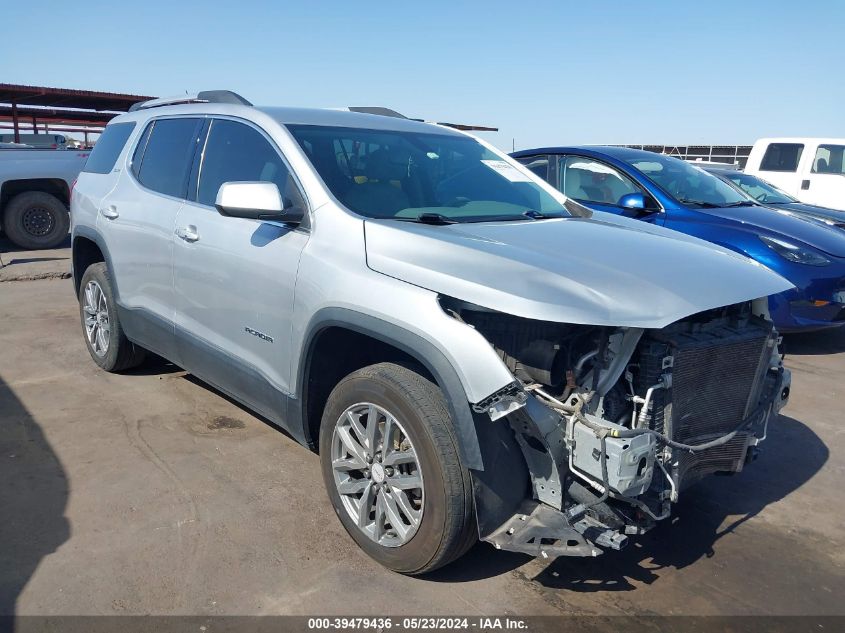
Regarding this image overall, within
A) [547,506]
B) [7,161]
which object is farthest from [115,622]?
[7,161]

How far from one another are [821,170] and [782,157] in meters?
0.66

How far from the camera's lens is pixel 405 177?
11.9 feet

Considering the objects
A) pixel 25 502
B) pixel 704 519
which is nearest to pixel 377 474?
pixel 704 519

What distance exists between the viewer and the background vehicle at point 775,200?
8156 mm

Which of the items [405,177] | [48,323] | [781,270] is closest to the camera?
[405,177]

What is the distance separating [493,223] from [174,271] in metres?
1.91

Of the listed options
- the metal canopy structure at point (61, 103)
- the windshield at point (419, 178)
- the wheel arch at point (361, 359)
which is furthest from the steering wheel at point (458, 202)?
the metal canopy structure at point (61, 103)

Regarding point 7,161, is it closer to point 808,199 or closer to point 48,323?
point 48,323

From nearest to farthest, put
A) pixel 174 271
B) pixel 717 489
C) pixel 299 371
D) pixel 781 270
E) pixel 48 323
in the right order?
pixel 299 371 → pixel 717 489 → pixel 174 271 → pixel 781 270 → pixel 48 323

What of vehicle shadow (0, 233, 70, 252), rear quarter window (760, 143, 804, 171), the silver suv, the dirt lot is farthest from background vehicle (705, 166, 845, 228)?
vehicle shadow (0, 233, 70, 252)

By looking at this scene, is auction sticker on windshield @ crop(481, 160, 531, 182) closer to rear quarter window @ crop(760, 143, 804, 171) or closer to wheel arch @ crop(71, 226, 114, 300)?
wheel arch @ crop(71, 226, 114, 300)

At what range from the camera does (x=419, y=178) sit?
3668 millimetres

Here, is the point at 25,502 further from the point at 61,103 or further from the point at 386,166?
the point at 61,103

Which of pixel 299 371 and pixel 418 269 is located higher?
pixel 418 269
